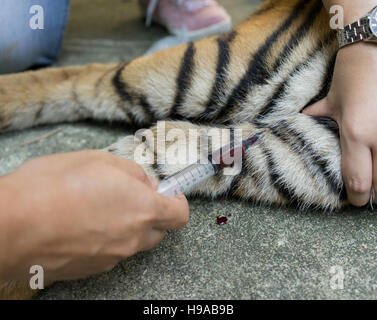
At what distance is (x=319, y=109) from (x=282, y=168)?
17 centimetres

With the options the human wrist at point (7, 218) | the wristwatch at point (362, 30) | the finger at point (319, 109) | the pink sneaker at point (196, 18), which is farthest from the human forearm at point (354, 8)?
the pink sneaker at point (196, 18)

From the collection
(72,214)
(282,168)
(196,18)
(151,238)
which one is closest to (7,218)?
(72,214)

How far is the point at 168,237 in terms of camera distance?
2.48 feet

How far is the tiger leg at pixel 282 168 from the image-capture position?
30.5 inches

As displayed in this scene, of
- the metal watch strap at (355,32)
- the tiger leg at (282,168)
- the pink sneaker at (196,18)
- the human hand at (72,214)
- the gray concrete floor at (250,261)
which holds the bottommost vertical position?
the gray concrete floor at (250,261)

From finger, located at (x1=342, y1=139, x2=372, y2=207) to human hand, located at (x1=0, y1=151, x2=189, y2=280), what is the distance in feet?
1.33

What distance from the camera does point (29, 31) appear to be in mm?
1227

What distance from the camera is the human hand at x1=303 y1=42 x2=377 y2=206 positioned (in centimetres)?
70

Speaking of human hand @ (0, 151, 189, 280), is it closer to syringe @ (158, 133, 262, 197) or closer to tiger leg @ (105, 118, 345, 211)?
syringe @ (158, 133, 262, 197)

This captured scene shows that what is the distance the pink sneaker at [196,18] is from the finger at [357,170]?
0.99 m

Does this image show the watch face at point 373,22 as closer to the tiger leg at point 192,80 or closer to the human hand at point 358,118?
the human hand at point 358,118
